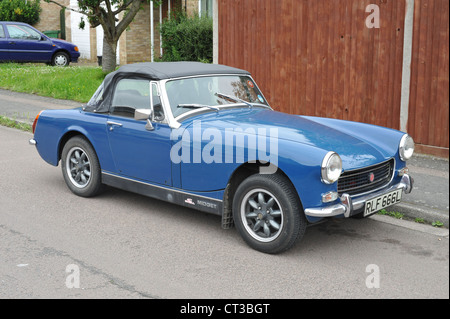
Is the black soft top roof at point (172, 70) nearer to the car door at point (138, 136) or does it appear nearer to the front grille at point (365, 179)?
the car door at point (138, 136)

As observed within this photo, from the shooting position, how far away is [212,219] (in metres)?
6.34

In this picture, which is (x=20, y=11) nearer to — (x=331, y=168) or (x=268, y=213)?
(x=268, y=213)

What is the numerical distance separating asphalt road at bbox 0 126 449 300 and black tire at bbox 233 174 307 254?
0.46ft

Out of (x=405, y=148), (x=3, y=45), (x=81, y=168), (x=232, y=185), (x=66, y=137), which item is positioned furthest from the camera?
(x=3, y=45)

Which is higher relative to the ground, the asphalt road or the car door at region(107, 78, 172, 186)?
the car door at region(107, 78, 172, 186)

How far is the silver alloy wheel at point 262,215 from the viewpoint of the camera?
5.19 metres

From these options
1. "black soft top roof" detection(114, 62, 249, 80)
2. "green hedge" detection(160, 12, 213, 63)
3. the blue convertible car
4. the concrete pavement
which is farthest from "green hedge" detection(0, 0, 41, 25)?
"black soft top roof" detection(114, 62, 249, 80)

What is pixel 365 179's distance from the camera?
5402 millimetres

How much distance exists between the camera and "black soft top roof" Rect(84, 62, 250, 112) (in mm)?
6301

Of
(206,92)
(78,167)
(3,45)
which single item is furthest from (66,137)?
(3,45)

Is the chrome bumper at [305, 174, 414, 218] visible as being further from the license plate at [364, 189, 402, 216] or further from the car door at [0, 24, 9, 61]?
the car door at [0, 24, 9, 61]

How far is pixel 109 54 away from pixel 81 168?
10.3m
